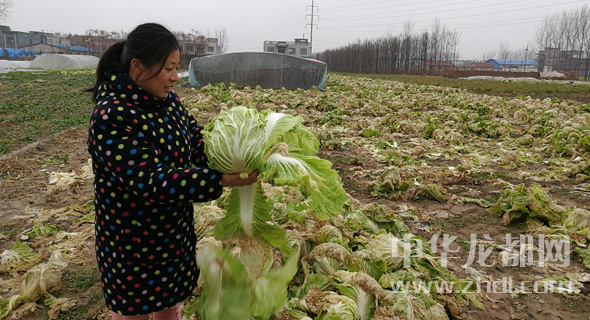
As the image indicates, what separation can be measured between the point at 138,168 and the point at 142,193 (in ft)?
0.40

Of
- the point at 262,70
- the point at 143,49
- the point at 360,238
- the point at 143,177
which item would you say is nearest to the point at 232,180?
the point at 143,177

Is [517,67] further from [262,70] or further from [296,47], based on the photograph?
[262,70]

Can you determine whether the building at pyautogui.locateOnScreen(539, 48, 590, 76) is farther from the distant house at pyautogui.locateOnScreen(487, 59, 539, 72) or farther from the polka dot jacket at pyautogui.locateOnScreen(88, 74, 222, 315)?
the polka dot jacket at pyautogui.locateOnScreen(88, 74, 222, 315)

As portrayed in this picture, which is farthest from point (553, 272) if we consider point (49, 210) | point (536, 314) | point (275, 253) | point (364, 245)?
point (49, 210)

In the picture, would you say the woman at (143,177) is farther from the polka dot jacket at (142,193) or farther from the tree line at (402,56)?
the tree line at (402,56)

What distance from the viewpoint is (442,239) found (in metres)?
4.76

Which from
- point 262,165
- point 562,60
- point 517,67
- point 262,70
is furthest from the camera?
point 517,67

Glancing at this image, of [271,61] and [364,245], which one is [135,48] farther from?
[271,61]

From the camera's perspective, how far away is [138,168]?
1.87 meters

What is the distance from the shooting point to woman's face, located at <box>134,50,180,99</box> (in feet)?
6.76

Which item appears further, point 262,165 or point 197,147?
point 197,147

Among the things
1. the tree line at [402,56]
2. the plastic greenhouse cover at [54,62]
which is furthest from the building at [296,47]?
the plastic greenhouse cover at [54,62]

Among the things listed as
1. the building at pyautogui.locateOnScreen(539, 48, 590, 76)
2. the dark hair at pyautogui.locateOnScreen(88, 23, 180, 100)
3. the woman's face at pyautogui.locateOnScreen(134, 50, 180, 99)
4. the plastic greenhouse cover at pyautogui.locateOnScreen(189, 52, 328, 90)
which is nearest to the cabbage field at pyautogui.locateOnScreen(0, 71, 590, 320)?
the woman's face at pyautogui.locateOnScreen(134, 50, 180, 99)

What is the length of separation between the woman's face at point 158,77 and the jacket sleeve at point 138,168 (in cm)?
22
